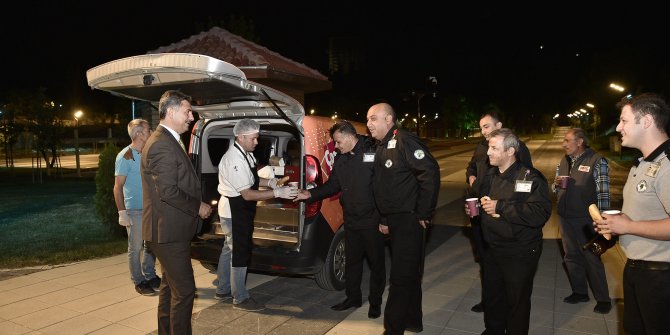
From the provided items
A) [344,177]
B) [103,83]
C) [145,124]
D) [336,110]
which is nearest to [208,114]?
[145,124]

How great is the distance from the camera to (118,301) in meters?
4.80

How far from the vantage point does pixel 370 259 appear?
4.43 m

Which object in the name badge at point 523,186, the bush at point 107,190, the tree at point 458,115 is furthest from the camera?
the tree at point 458,115

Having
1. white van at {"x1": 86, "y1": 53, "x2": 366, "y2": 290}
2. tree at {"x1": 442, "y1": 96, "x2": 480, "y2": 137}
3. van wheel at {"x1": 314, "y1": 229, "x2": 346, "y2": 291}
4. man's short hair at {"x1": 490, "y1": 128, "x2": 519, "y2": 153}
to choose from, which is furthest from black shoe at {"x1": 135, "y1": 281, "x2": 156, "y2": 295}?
tree at {"x1": 442, "y1": 96, "x2": 480, "y2": 137}

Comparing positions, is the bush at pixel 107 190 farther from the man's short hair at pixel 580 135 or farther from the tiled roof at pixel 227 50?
the man's short hair at pixel 580 135

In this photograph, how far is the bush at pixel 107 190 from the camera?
23.9ft

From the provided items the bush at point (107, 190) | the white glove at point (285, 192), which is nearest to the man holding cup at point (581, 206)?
the white glove at point (285, 192)

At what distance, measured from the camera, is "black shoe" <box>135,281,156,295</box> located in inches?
197

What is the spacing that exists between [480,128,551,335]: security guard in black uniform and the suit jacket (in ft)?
7.09

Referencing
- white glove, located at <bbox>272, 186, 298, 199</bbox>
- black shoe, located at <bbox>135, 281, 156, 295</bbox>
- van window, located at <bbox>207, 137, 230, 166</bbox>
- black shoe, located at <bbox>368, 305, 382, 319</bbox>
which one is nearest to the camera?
white glove, located at <bbox>272, 186, 298, 199</bbox>

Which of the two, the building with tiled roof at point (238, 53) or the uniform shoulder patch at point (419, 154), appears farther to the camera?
the building with tiled roof at point (238, 53)

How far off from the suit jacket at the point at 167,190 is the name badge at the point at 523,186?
2.34 meters

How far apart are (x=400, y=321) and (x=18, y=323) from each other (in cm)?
350

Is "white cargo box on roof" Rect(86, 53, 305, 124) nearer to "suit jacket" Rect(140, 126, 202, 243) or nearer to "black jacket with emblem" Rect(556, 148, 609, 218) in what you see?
"suit jacket" Rect(140, 126, 202, 243)
